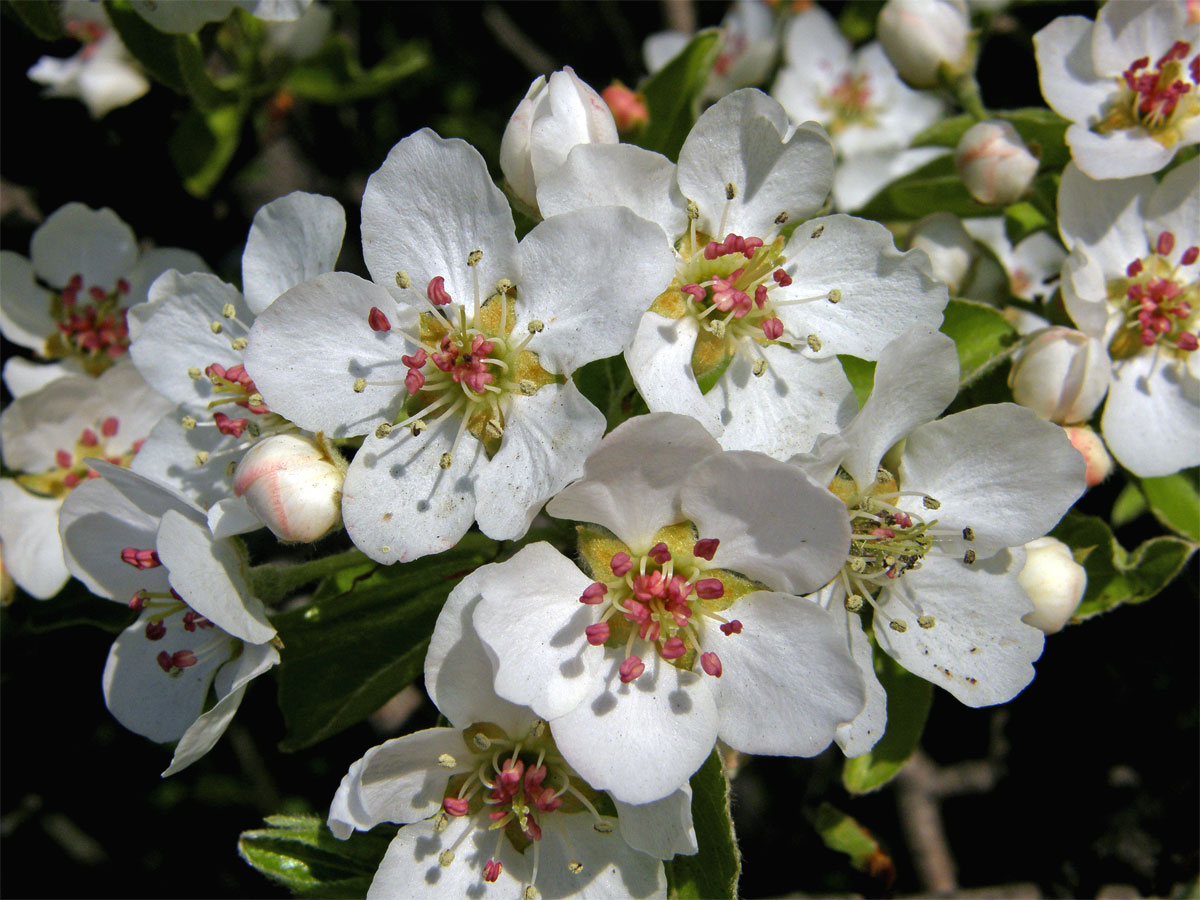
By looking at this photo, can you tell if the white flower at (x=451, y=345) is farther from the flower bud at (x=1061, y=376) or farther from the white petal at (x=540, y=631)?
the flower bud at (x=1061, y=376)

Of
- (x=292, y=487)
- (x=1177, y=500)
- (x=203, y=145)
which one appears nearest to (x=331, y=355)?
(x=292, y=487)

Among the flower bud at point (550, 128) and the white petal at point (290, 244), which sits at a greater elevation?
the flower bud at point (550, 128)

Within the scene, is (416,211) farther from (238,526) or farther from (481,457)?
(238,526)

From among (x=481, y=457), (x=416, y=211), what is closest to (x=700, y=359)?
(x=481, y=457)

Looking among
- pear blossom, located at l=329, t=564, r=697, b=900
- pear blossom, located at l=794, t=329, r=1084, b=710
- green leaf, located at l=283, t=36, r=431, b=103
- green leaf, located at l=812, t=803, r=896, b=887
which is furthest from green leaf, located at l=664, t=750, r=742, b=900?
green leaf, located at l=283, t=36, r=431, b=103

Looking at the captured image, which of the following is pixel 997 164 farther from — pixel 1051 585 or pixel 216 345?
pixel 216 345

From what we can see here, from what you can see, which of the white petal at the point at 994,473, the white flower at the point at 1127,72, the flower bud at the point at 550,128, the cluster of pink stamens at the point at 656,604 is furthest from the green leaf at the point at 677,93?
the cluster of pink stamens at the point at 656,604
